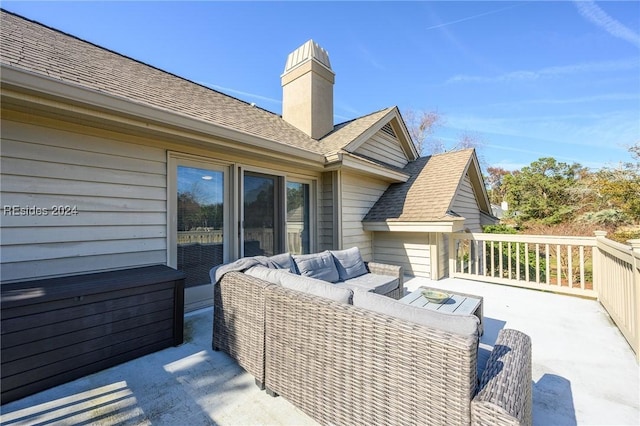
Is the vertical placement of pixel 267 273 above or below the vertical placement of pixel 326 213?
below

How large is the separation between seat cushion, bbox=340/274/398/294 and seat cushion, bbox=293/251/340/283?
235mm

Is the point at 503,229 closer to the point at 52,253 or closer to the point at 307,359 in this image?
the point at 307,359

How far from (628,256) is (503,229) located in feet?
19.5

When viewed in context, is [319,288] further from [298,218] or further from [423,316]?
[298,218]

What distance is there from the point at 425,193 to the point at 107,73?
6.26 metres

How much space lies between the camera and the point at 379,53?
868 cm

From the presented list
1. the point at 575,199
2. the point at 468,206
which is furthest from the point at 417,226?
the point at 575,199

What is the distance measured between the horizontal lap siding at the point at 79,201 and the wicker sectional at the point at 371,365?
6.22 feet

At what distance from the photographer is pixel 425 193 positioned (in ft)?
20.7

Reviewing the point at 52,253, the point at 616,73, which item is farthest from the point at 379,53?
the point at 52,253

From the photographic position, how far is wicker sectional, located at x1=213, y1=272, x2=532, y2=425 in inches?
44.9

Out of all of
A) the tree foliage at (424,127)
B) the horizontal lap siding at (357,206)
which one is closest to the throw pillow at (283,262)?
the horizontal lap siding at (357,206)

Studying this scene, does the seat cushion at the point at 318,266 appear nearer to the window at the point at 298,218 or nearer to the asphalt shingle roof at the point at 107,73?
the window at the point at 298,218

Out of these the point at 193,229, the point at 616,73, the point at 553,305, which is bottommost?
the point at 553,305
